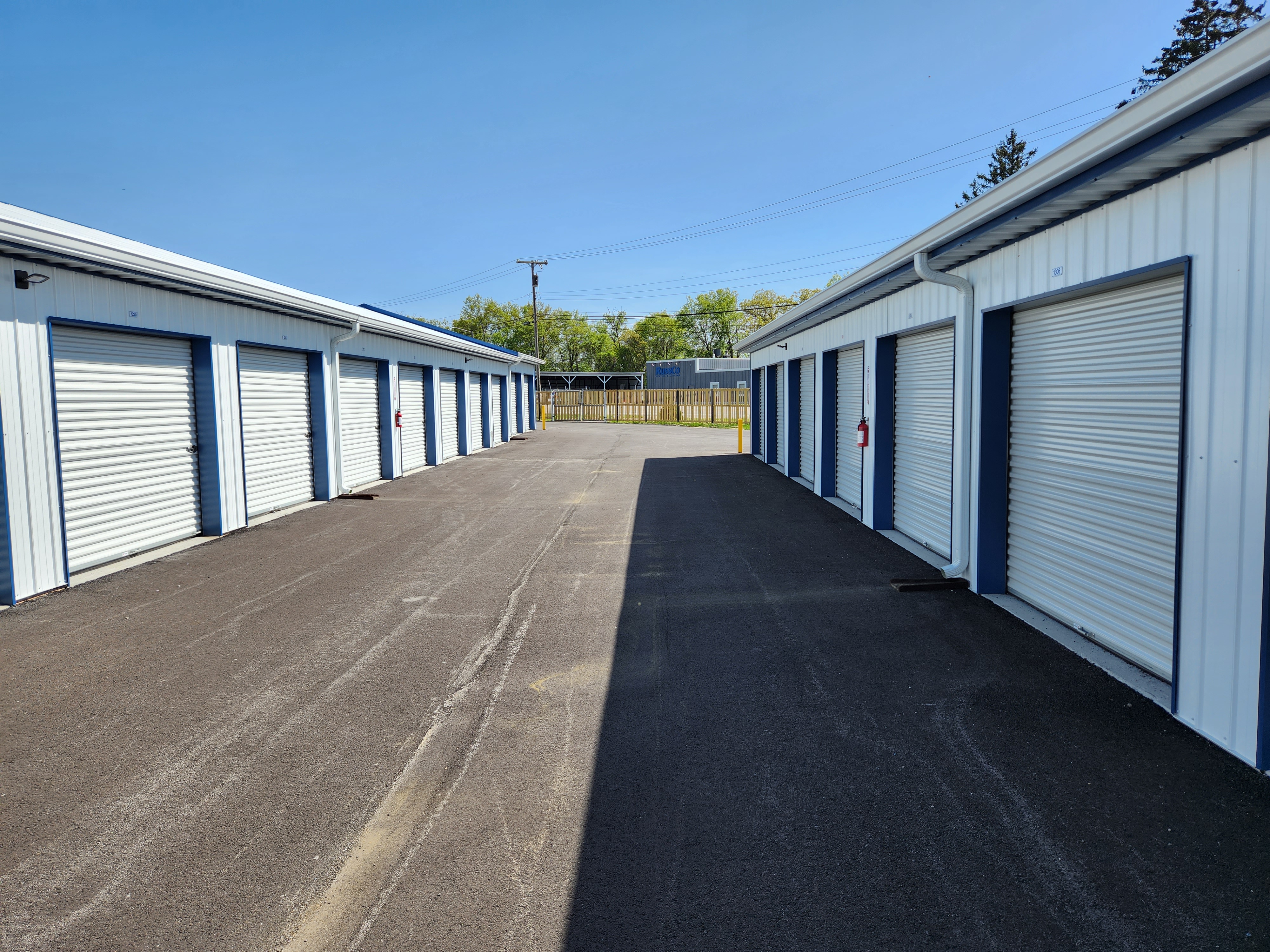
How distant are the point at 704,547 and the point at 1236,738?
6082 millimetres

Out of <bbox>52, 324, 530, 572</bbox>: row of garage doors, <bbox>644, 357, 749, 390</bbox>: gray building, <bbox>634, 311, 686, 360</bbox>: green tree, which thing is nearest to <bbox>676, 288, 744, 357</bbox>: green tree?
<bbox>634, 311, 686, 360</bbox>: green tree

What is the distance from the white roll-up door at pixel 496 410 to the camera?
1044 inches

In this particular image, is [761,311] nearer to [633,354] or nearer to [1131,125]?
[633,354]

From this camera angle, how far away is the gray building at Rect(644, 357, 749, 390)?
48.2m

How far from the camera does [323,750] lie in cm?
422

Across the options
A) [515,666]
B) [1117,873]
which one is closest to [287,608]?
[515,666]

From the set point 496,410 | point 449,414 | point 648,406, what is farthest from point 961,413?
point 648,406

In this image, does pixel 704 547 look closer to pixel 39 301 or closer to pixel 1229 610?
pixel 1229 610

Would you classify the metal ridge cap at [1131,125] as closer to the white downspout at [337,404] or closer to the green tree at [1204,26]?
the white downspout at [337,404]

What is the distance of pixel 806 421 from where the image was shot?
16.3 meters

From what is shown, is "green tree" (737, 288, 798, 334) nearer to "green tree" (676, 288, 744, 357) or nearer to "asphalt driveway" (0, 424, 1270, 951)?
"green tree" (676, 288, 744, 357)

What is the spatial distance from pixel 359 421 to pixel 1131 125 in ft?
47.2

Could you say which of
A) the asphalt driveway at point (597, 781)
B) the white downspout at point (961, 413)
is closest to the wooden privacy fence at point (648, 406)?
the white downspout at point (961, 413)

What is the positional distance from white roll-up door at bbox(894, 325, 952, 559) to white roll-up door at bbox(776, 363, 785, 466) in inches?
300
